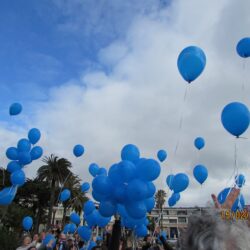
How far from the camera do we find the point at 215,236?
1.15m

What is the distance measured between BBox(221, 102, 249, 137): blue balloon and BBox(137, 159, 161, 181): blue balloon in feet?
5.99

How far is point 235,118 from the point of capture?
6.68 meters

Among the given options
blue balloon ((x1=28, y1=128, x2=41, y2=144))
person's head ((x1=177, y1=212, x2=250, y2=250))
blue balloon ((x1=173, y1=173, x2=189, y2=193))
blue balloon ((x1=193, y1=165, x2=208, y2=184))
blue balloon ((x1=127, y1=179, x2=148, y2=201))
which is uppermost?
blue balloon ((x1=28, y1=128, x2=41, y2=144))

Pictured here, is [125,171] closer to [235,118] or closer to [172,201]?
[235,118]

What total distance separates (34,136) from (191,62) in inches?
318

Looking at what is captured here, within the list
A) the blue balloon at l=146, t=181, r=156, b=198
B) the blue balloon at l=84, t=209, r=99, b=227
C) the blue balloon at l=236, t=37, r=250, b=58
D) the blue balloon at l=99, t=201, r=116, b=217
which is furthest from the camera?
the blue balloon at l=84, t=209, r=99, b=227

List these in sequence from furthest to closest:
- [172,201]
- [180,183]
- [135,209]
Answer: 1. [172,201]
2. [180,183]
3. [135,209]

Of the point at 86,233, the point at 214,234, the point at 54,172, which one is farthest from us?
the point at 54,172

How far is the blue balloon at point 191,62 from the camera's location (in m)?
6.91

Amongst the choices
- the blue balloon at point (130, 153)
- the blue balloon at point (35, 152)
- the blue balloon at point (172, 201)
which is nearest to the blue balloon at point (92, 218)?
the blue balloon at point (130, 153)

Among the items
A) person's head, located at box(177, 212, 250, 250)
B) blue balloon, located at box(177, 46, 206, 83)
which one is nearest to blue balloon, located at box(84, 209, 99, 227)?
blue balloon, located at box(177, 46, 206, 83)

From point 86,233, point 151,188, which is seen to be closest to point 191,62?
point 151,188

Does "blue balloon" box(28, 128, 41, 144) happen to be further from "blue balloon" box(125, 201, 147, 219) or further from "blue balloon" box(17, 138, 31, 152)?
"blue balloon" box(125, 201, 147, 219)

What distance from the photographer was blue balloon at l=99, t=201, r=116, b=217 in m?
6.55
